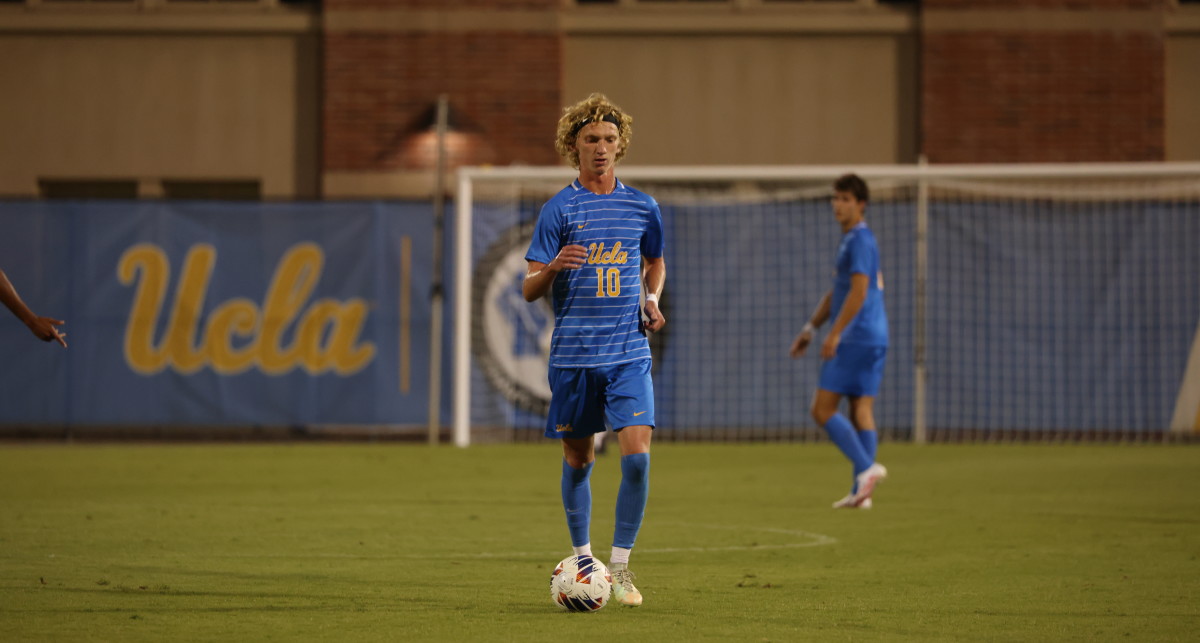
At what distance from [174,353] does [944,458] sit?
25.5 feet

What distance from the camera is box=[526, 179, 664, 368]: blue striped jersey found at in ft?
21.4

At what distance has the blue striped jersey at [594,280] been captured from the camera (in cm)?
653

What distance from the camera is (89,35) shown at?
2066 centimetres

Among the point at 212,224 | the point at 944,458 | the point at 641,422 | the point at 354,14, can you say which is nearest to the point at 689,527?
→ the point at 641,422

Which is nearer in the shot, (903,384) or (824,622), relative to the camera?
(824,622)

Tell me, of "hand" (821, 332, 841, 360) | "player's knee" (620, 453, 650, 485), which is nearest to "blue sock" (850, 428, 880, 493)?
"hand" (821, 332, 841, 360)

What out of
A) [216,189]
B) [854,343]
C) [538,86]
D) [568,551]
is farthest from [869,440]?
[216,189]

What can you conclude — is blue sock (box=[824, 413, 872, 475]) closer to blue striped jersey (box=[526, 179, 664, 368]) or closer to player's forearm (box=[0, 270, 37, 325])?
blue striped jersey (box=[526, 179, 664, 368])

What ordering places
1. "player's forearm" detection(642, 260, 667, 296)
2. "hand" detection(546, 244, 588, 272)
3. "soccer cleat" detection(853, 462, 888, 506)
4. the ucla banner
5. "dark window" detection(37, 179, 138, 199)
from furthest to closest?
1. "dark window" detection(37, 179, 138, 199)
2. the ucla banner
3. "soccer cleat" detection(853, 462, 888, 506)
4. "player's forearm" detection(642, 260, 667, 296)
5. "hand" detection(546, 244, 588, 272)

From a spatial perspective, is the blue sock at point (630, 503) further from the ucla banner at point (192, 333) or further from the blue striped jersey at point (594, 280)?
the ucla banner at point (192, 333)

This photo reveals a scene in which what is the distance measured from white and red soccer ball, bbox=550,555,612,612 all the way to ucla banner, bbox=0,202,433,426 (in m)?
11.0

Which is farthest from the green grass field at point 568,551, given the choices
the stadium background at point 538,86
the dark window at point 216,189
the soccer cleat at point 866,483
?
the dark window at point 216,189

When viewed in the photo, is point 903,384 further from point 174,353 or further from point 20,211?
point 20,211

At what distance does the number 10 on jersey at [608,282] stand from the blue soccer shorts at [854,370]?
187 inches
